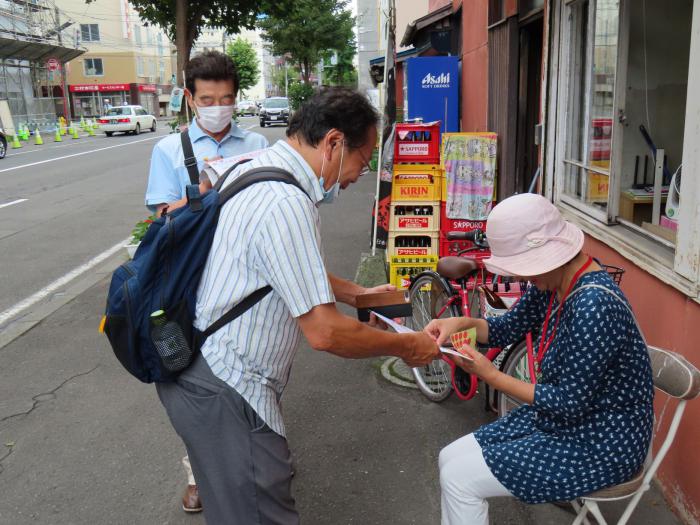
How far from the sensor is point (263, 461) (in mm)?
1979

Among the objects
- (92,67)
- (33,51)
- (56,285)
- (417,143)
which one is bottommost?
(56,285)

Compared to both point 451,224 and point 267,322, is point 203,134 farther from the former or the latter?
point 451,224

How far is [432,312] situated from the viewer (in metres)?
4.23

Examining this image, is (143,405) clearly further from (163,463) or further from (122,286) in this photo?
(122,286)

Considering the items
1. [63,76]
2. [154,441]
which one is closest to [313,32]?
[63,76]

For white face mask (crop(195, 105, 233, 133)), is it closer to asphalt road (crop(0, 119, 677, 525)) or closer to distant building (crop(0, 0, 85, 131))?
asphalt road (crop(0, 119, 677, 525))

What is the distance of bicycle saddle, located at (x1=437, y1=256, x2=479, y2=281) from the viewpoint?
147 inches

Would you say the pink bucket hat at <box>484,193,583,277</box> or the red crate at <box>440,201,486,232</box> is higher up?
the pink bucket hat at <box>484,193,583,277</box>

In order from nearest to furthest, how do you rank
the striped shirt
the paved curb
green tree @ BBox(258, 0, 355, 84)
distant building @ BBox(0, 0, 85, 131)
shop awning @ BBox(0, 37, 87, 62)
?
1. the striped shirt
2. the paved curb
3. shop awning @ BBox(0, 37, 87, 62)
4. distant building @ BBox(0, 0, 85, 131)
5. green tree @ BBox(258, 0, 355, 84)

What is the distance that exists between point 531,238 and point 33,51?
138 feet

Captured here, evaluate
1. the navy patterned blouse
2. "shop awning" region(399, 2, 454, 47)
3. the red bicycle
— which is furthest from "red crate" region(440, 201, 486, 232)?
"shop awning" region(399, 2, 454, 47)

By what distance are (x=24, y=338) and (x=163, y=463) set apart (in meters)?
2.67

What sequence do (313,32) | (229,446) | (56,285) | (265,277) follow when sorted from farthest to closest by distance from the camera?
(313,32) → (56,285) → (229,446) → (265,277)

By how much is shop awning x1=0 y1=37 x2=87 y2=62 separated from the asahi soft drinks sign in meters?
30.7
